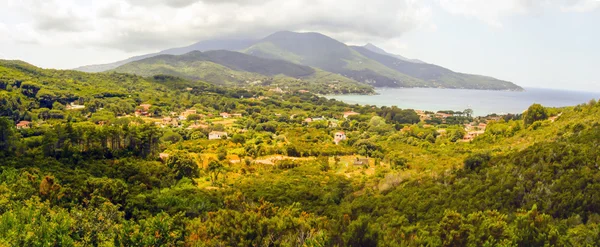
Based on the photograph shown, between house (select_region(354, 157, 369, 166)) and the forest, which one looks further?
house (select_region(354, 157, 369, 166))

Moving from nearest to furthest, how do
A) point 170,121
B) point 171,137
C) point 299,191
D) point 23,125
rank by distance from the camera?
point 299,191, point 23,125, point 171,137, point 170,121

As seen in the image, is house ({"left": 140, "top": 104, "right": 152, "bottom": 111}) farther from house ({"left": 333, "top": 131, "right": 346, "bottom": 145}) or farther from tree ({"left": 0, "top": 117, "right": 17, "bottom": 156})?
tree ({"left": 0, "top": 117, "right": 17, "bottom": 156})

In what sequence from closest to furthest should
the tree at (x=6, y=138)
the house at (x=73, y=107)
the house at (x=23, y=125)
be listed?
the tree at (x=6, y=138) < the house at (x=23, y=125) < the house at (x=73, y=107)

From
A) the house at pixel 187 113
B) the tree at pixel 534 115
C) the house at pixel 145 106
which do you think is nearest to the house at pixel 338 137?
the tree at pixel 534 115

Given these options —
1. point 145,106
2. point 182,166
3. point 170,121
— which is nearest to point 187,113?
point 145,106

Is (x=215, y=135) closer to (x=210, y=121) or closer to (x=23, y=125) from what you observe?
(x=210, y=121)

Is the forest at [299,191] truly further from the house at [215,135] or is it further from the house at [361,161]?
A: the house at [215,135]

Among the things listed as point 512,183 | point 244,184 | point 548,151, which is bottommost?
point 244,184

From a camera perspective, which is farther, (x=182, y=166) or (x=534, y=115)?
(x=534, y=115)

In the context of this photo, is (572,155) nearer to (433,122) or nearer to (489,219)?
(489,219)

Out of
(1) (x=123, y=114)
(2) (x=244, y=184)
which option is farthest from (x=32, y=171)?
(1) (x=123, y=114)

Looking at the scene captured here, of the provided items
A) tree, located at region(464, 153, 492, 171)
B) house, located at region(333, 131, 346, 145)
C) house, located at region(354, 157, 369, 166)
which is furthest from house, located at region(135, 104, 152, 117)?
tree, located at region(464, 153, 492, 171)
